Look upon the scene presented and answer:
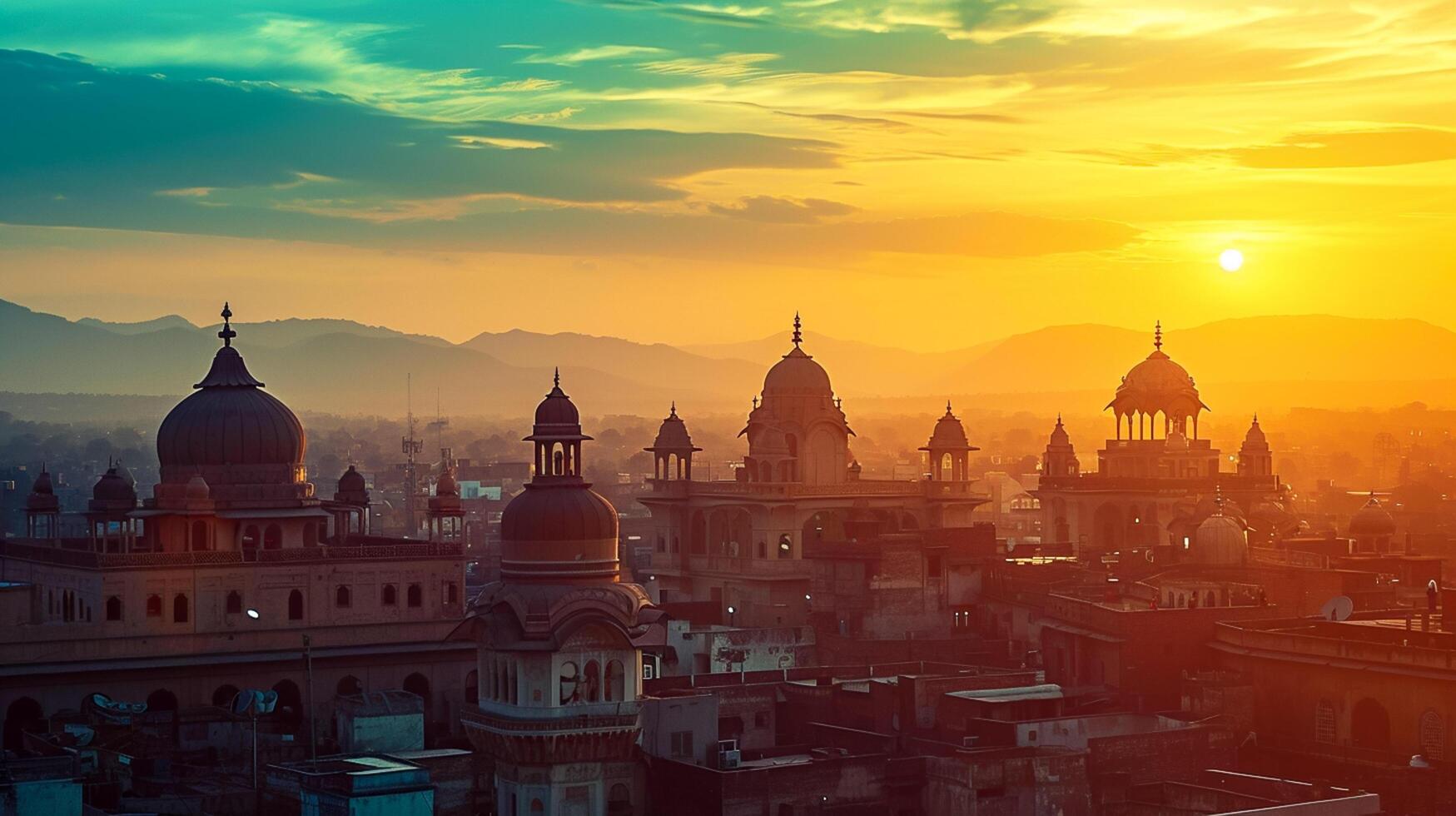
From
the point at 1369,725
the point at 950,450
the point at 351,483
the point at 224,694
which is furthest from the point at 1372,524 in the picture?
the point at 224,694

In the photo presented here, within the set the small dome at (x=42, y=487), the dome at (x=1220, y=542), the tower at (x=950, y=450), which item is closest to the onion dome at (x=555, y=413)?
the dome at (x=1220, y=542)

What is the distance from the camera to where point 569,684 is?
57406mm

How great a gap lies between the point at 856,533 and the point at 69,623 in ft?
101

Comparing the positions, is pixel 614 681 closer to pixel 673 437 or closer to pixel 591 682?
pixel 591 682

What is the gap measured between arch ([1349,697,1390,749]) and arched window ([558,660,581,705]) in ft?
68.3

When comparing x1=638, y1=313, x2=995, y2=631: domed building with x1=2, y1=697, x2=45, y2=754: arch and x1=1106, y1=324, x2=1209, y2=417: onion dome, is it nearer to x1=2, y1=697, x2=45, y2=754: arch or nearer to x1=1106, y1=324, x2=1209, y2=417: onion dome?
x1=1106, y1=324, x2=1209, y2=417: onion dome

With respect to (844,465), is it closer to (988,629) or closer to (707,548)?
(707,548)

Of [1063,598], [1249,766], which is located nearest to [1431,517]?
[1063,598]

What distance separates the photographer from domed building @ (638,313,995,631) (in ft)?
287

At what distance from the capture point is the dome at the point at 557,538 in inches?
2295

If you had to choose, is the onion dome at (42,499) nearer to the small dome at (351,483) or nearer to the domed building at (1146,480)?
the small dome at (351,483)

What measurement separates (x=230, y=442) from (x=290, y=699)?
26.0 ft

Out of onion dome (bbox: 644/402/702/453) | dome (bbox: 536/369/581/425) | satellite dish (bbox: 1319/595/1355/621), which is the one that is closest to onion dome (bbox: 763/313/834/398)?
onion dome (bbox: 644/402/702/453)

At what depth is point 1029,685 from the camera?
68.4 metres
